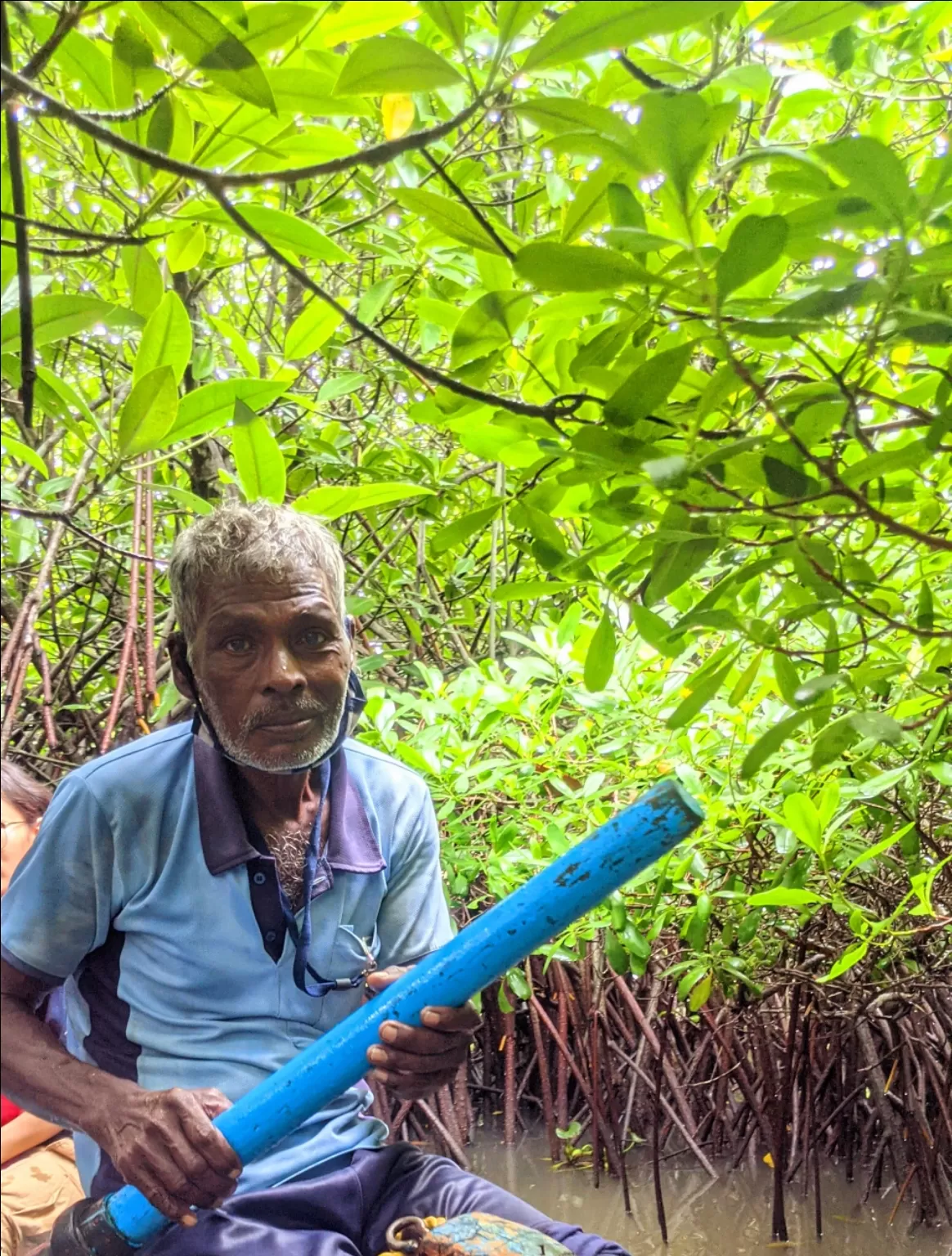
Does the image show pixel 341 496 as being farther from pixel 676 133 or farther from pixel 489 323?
pixel 676 133

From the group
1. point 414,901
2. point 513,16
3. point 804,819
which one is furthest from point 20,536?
point 804,819

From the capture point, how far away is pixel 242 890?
83 cm

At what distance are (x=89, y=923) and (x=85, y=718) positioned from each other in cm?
45

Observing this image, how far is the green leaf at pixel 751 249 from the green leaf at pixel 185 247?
14.0 inches

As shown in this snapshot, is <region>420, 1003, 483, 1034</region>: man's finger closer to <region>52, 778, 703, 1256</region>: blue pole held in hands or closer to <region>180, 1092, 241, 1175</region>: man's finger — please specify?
<region>52, 778, 703, 1256</region>: blue pole held in hands

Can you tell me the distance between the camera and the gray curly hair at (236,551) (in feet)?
2.80

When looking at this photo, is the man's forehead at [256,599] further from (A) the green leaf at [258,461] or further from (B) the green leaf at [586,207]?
(B) the green leaf at [586,207]

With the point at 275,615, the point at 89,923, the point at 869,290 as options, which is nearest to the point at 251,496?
the point at 275,615

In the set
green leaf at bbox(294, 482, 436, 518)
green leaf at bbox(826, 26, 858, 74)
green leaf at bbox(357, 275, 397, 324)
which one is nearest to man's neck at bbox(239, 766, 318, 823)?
green leaf at bbox(294, 482, 436, 518)

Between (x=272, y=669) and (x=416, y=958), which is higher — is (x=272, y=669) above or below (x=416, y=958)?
above

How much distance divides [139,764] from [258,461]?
0.24 metres

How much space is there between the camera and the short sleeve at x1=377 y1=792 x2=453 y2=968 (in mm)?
941

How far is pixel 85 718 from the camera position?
1.21 meters

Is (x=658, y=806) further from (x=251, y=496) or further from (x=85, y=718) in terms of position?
(x=85, y=718)
